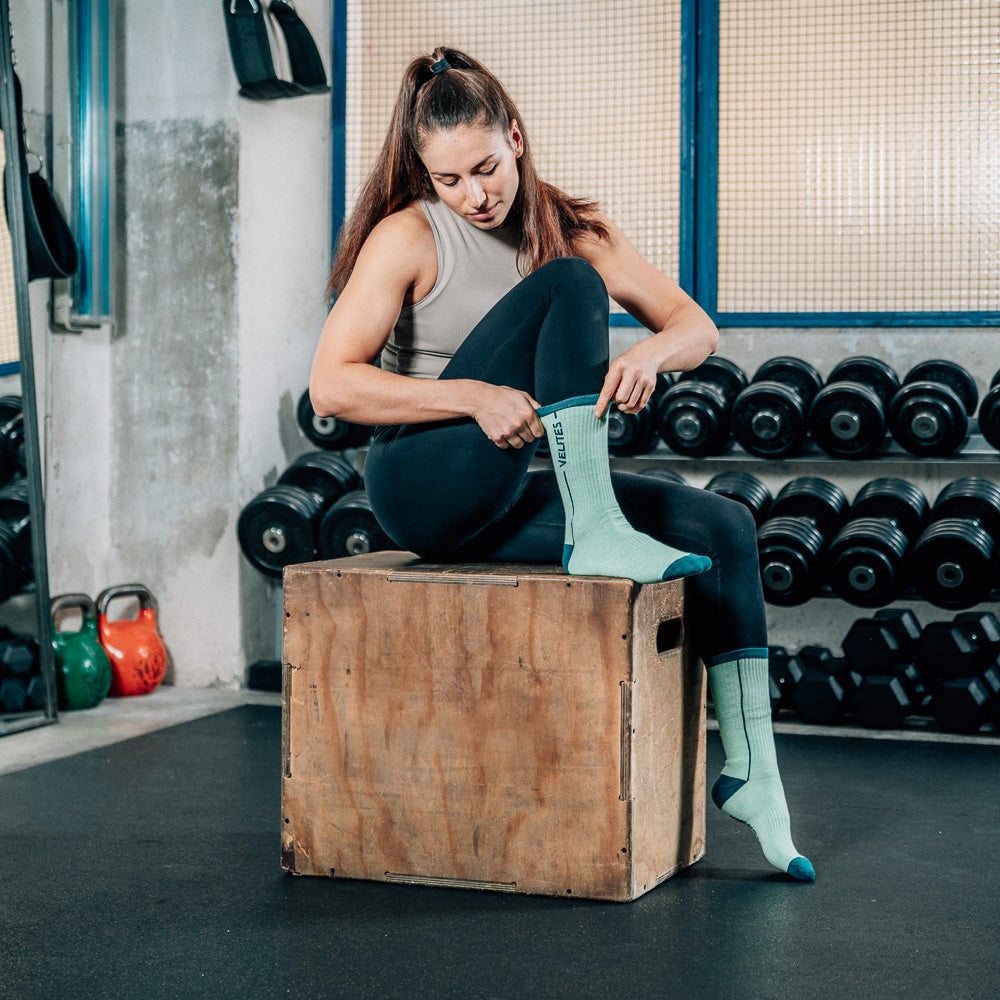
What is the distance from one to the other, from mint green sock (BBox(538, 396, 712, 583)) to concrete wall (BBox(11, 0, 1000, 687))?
1.96 metres

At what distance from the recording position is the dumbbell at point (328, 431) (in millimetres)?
3668

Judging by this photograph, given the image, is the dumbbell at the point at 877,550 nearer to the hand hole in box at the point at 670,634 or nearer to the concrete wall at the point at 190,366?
the concrete wall at the point at 190,366

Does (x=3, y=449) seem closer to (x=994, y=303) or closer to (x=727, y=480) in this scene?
(x=727, y=480)

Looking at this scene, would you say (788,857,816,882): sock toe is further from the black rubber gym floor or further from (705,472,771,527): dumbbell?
(705,472,771,527): dumbbell

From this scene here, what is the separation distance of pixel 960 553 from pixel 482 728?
1.78 m

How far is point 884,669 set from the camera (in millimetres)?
3182

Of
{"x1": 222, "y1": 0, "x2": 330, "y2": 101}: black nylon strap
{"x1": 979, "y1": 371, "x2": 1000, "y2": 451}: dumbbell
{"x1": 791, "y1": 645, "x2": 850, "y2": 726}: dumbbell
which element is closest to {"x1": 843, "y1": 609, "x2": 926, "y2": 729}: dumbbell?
{"x1": 791, "y1": 645, "x2": 850, "y2": 726}: dumbbell

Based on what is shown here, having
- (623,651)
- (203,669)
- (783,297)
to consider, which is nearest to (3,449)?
(203,669)

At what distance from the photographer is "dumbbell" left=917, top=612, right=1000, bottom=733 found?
305cm

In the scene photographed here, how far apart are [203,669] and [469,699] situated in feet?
6.85

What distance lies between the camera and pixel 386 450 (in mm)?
1854

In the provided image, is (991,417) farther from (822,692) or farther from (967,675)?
(822,692)

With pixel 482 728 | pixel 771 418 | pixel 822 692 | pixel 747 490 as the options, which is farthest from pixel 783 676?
pixel 482 728

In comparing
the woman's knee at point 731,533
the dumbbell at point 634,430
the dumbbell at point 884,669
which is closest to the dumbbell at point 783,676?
the dumbbell at point 884,669
